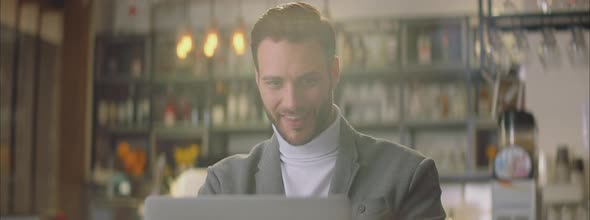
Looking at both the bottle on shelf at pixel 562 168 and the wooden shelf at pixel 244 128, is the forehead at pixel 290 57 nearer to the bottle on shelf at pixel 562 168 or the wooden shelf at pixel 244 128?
the bottle on shelf at pixel 562 168

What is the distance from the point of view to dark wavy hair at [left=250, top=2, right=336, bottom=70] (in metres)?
1.71

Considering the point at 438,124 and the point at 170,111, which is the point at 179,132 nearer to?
the point at 170,111

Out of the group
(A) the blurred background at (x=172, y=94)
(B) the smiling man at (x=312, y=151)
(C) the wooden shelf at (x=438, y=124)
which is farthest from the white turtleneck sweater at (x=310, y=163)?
(C) the wooden shelf at (x=438, y=124)

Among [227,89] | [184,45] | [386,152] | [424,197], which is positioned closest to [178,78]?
[227,89]

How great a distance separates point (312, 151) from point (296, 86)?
0.16 m

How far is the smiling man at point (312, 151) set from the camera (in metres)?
1.66

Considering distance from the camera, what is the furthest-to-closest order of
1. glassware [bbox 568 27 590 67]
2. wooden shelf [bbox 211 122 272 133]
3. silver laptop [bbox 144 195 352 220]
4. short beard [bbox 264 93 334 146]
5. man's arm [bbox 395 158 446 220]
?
1. wooden shelf [bbox 211 122 272 133]
2. glassware [bbox 568 27 590 67]
3. short beard [bbox 264 93 334 146]
4. man's arm [bbox 395 158 446 220]
5. silver laptop [bbox 144 195 352 220]

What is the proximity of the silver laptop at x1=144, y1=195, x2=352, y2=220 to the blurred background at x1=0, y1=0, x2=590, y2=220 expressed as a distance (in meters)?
3.02

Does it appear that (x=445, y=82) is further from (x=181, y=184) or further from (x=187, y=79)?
(x=181, y=184)

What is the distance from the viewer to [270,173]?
1699 millimetres

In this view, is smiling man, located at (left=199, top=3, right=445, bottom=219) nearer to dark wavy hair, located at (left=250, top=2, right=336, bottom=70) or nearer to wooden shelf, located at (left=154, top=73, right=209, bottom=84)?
dark wavy hair, located at (left=250, top=2, right=336, bottom=70)

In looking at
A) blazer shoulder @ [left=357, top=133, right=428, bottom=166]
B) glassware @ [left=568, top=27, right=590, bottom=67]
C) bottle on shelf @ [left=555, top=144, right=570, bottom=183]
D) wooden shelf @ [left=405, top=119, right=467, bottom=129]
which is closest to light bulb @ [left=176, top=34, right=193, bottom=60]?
wooden shelf @ [left=405, top=119, right=467, bottom=129]

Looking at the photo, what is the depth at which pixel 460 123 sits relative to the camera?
16.1ft

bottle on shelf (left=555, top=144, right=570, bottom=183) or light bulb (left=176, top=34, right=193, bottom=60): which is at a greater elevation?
light bulb (left=176, top=34, right=193, bottom=60)
